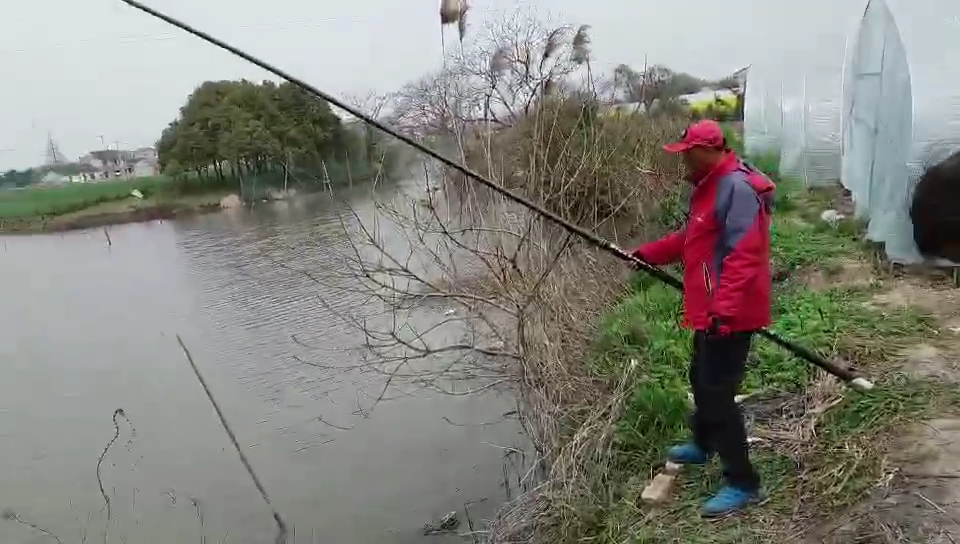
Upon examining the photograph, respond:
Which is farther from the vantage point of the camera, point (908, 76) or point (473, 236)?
point (908, 76)

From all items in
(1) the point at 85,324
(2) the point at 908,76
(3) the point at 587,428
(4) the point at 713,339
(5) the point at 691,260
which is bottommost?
(1) the point at 85,324

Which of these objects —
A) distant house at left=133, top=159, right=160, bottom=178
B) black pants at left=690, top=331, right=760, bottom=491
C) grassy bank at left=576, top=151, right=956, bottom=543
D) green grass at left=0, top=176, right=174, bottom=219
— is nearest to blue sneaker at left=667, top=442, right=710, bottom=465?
grassy bank at left=576, top=151, right=956, bottom=543

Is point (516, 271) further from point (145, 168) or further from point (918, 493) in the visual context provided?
point (145, 168)

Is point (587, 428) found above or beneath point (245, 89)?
beneath

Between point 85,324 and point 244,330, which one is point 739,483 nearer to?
point 244,330

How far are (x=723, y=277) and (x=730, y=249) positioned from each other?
0.27 feet

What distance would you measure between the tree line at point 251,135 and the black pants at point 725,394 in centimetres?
283

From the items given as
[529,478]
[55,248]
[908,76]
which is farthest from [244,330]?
[55,248]

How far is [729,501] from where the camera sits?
8.41ft

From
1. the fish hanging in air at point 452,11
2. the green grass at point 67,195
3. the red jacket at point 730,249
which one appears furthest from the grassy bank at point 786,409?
the green grass at point 67,195

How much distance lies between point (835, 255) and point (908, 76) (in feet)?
4.18

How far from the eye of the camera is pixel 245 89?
957 cm

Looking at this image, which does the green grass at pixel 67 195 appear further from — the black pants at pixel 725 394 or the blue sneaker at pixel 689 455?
the black pants at pixel 725 394

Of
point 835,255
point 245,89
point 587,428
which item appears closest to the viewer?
point 587,428
